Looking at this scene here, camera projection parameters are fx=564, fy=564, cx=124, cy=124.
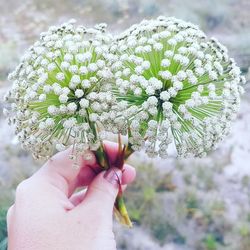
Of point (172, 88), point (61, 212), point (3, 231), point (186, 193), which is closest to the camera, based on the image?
point (172, 88)

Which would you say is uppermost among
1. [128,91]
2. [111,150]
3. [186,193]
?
[128,91]

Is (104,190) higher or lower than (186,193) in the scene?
higher

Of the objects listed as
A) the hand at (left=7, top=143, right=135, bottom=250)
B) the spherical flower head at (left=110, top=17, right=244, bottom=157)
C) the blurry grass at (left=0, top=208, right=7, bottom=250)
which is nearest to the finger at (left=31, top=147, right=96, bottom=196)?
the hand at (left=7, top=143, right=135, bottom=250)

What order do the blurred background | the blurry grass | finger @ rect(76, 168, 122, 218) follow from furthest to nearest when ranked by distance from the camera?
the blurred background < the blurry grass < finger @ rect(76, 168, 122, 218)

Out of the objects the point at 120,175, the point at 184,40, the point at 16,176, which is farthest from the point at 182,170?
the point at 184,40

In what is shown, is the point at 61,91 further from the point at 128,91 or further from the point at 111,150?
the point at 111,150

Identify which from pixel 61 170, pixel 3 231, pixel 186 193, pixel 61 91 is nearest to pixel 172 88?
pixel 61 91

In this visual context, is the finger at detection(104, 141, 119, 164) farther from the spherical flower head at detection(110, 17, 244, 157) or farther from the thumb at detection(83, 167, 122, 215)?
the spherical flower head at detection(110, 17, 244, 157)

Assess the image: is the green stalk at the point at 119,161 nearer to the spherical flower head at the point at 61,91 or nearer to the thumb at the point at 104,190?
the thumb at the point at 104,190

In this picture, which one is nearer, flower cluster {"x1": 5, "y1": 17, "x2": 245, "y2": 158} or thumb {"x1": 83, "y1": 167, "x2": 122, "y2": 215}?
flower cluster {"x1": 5, "y1": 17, "x2": 245, "y2": 158}
